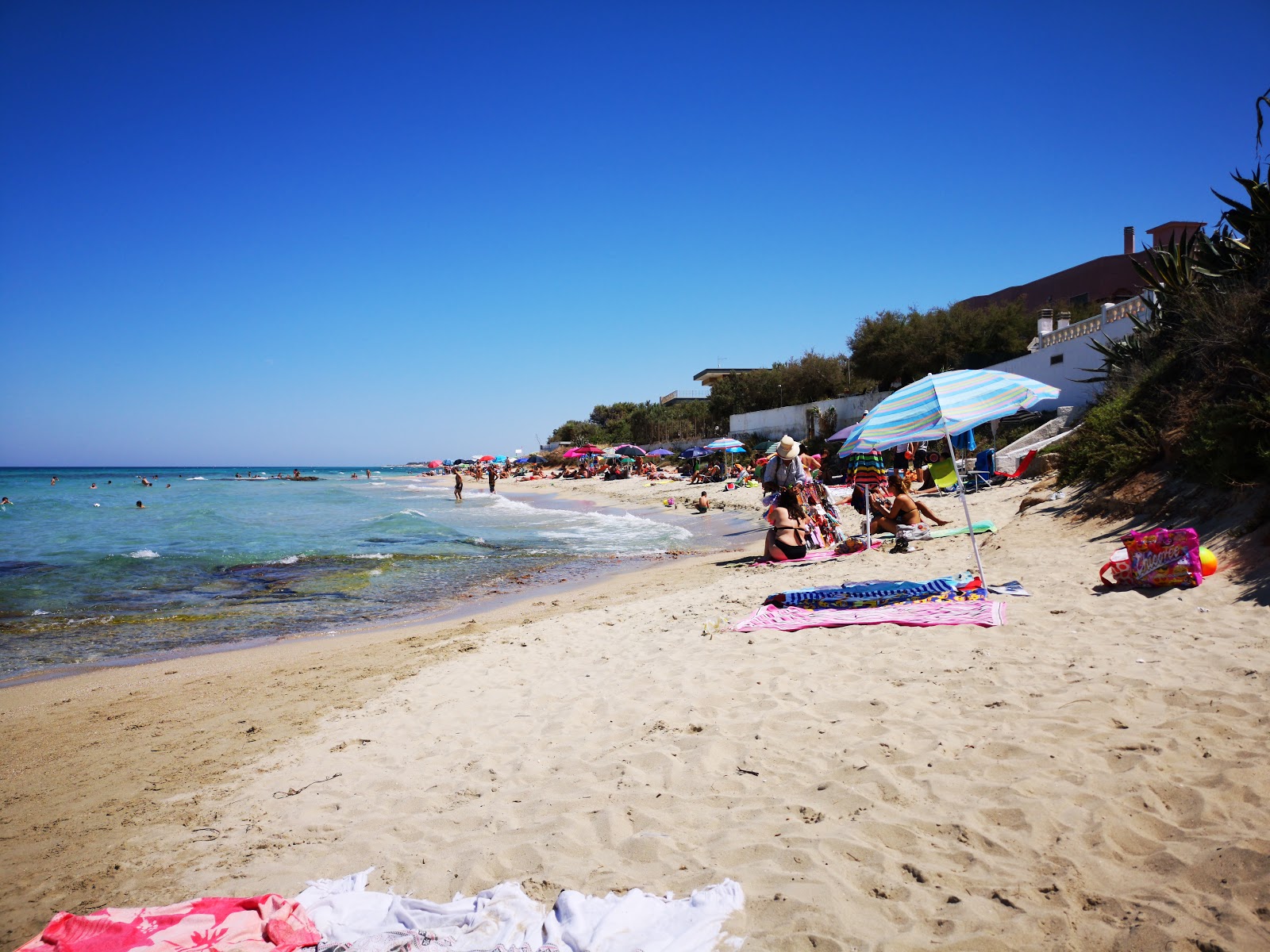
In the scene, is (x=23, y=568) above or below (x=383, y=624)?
above

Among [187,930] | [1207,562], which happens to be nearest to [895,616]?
[1207,562]

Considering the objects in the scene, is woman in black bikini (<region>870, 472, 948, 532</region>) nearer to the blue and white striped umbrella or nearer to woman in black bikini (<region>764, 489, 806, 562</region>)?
woman in black bikini (<region>764, 489, 806, 562</region>)

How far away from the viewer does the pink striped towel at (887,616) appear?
5.25m

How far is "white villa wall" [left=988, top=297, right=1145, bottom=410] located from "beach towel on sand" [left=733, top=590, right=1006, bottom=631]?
13.2 meters

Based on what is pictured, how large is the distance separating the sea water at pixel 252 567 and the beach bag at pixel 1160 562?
27.9ft

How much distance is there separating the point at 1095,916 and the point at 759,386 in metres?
45.3

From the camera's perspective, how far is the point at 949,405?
6.23 metres

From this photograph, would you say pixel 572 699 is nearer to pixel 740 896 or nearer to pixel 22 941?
pixel 740 896

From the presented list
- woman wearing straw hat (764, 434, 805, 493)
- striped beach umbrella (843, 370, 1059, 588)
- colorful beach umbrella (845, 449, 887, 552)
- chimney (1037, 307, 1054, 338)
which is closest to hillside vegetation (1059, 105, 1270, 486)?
striped beach umbrella (843, 370, 1059, 588)

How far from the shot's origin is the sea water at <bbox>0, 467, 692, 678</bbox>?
30.2 ft

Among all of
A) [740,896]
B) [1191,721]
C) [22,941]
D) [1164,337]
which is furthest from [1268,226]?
[22,941]

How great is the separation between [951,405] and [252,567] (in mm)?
14016

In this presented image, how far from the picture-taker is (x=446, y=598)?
1111 cm

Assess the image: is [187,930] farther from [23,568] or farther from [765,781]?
[23,568]
